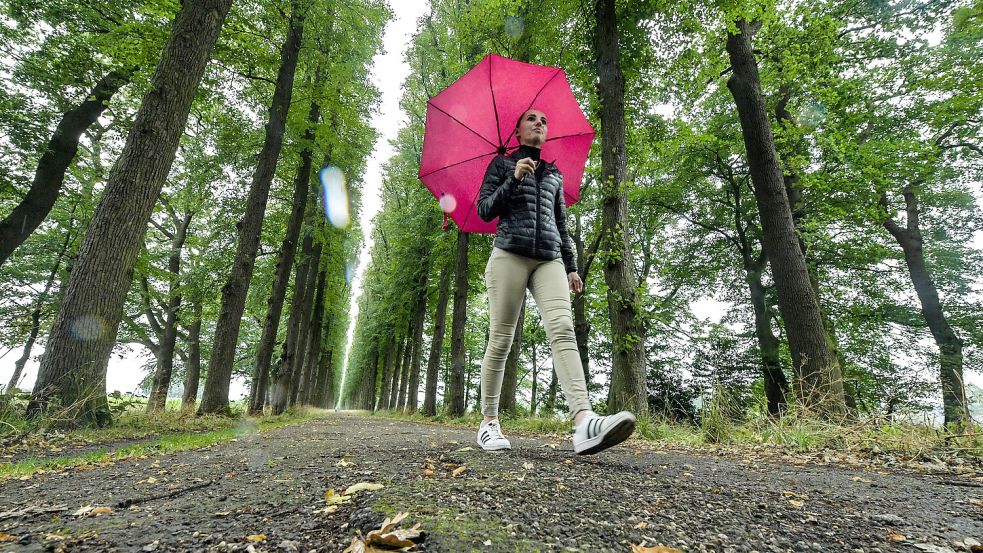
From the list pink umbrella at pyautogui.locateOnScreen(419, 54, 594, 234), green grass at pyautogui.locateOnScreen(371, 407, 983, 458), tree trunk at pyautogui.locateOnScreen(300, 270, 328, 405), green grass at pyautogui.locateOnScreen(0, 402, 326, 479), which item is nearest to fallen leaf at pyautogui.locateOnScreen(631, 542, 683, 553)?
pink umbrella at pyautogui.locateOnScreen(419, 54, 594, 234)

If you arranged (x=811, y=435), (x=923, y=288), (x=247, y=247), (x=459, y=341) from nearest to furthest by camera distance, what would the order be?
1. (x=811, y=435)
2. (x=247, y=247)
3. (x=459, y=341)
4. (x=923, y=288)

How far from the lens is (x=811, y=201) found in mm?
13094

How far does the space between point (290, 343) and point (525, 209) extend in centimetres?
1195

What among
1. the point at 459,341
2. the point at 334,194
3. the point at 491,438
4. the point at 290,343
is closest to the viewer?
the point at 491,438

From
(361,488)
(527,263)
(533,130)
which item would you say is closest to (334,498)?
(361,488)

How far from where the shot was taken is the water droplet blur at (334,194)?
46.5ft

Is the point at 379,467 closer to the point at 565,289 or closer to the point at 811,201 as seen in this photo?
the point at 565,289

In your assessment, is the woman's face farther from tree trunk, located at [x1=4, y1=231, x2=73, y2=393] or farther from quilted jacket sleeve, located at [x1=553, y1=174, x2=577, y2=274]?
tree trunk, located at [x1=4, y1=231, x2=73, y2=393]

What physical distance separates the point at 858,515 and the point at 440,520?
1.77 m

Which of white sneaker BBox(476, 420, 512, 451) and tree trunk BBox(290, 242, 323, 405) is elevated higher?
tree trunk BBox(290, 242, 323, 405)

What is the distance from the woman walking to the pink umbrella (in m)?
0.76

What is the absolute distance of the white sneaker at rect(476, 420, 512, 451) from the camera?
317 centimetres

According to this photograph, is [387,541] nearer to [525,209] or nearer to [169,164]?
[525,209]

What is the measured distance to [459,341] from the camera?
1202 centimetres
